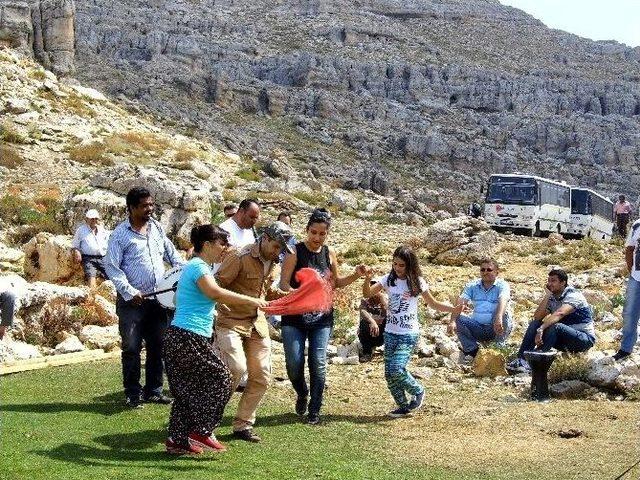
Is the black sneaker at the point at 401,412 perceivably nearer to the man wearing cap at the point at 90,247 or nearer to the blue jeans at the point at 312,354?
the blue jeans at the point at 312,354

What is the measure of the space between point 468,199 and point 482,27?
180ft

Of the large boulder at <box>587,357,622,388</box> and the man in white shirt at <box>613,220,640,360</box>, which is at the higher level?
the man in white shirt at <box>613,220,640,360</box>

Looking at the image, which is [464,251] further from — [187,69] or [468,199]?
[187,69]

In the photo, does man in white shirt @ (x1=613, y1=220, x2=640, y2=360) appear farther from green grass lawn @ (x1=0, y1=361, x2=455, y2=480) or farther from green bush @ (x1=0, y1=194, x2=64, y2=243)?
green bush @ (x1=0, y1=194, x2=64, y2=243)

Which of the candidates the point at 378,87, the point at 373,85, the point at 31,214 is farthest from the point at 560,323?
the point at 378,87

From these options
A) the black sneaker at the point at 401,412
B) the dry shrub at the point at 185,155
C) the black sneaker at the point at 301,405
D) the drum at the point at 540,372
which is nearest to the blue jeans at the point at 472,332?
the drum at the point at 540,372

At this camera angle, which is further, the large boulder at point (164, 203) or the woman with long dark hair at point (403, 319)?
the large boulder at point (164, 203)

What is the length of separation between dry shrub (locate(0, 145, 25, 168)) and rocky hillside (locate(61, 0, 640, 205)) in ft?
54.0

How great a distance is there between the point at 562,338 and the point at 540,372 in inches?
42.2

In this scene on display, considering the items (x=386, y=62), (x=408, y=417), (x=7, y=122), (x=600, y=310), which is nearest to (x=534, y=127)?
(x=386, y=62)

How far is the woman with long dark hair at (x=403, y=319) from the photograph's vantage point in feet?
25.4

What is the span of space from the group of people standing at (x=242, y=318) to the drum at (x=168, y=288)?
0.13 m

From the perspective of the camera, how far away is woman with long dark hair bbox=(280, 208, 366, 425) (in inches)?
285

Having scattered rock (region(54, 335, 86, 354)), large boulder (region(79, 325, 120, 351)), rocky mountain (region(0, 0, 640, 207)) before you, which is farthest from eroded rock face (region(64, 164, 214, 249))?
rocky mountain (region(0, 0, 640, 207))
